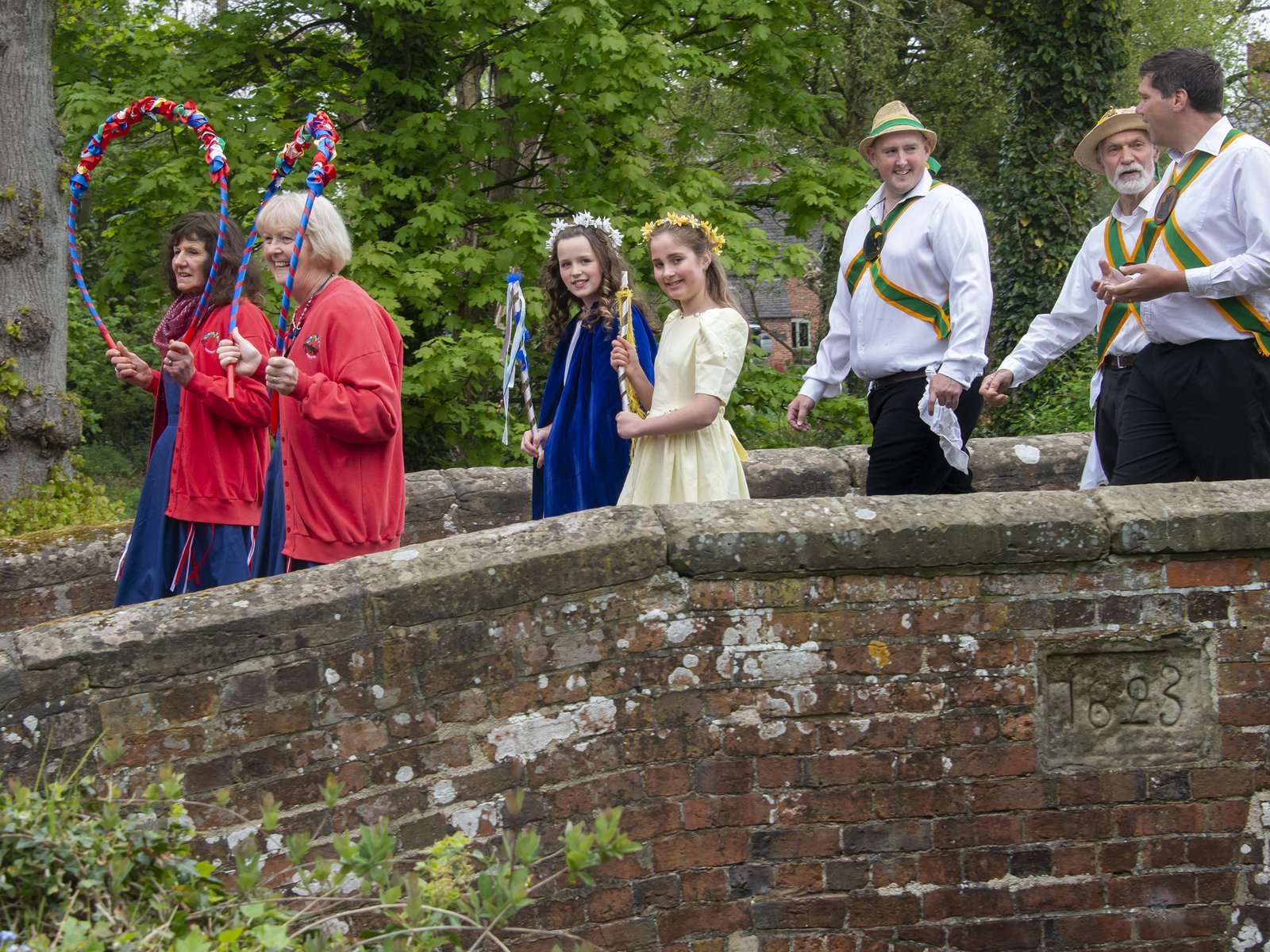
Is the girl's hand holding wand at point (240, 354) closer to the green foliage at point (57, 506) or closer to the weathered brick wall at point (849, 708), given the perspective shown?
the weathered brick wall at point (849, 708)

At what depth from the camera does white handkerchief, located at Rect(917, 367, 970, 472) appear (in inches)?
176

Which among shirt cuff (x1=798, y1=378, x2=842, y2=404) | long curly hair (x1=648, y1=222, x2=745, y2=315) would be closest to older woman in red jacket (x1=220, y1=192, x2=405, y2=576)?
long curly hair (x1=648, y1=222, x2=745, y2=315)

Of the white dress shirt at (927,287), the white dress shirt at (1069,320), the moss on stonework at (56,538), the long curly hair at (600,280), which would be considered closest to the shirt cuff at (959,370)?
the white dress shirt at (927,287)

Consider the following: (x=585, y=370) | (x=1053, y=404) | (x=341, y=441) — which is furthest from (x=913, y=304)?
(x=1053, y=404)

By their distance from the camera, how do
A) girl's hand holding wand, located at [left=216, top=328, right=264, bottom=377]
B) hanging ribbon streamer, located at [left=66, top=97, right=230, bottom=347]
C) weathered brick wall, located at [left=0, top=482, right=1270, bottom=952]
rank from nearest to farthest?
weathered brick wall, located at [left=0, top=482, right=1270, bottom=952]
girl's hand holding wand, located at [left=216, top=328, right=264, bottom=377]
hanging ribbon streamer, located at [left=66, top=97, right=230, bottom=347]

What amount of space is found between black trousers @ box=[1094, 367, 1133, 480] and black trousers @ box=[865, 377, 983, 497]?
0.45m

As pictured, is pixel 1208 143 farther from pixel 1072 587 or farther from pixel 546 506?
pixel 546 506

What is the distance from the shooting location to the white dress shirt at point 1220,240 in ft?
13.2

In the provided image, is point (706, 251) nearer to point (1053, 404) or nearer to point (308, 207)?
point (308, 207)

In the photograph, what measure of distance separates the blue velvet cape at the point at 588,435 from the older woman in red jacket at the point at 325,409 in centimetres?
81

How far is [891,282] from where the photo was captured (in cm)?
473

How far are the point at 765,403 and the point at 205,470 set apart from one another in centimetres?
692

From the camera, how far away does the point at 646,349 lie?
16.8 feet

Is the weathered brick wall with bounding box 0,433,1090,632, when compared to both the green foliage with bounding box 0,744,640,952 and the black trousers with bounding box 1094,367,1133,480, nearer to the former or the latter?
the black trousers with bounding box 1094,367,1133,480
